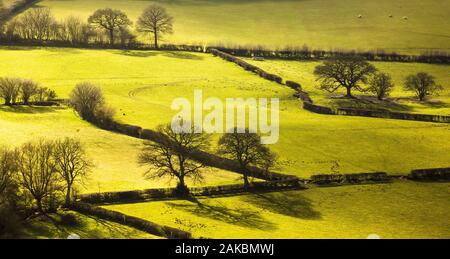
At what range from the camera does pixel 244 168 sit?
73.1m

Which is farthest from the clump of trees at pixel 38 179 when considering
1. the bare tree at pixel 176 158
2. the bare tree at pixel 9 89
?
the bare tree at pixel 9 89

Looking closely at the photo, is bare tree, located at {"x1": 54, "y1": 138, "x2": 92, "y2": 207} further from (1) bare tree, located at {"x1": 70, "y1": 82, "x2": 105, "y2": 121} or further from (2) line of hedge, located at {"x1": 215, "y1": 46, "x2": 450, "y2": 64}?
(2) line of hedge, located at {"x1": 215, "y1": 46, "x2": 450, "y2": 64}

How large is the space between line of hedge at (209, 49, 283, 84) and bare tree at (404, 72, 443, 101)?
64.6 ft

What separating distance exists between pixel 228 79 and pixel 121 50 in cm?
2934

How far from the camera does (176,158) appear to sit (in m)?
77.4

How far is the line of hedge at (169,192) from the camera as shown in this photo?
66562mm

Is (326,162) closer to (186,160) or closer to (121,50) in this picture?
(186,160)

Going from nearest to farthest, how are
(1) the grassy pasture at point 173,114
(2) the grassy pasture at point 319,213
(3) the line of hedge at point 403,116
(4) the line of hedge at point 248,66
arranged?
1. (2) the grassy pasture at point 319,213
2. (1) the grassy pasture at point 173,114
3. (3) the line of hedge at point 403,116
4. (4) the line of hedge at point 248,66

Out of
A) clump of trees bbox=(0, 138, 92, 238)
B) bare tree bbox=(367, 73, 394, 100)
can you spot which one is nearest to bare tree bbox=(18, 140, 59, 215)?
clump of trees bbox=(0, 138, 92, 238)

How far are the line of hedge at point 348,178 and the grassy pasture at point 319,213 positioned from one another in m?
1.53

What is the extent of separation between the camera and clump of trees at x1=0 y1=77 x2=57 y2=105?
3920 inches

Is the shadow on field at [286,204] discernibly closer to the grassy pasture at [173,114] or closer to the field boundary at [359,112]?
the grassy pasture at [173,114]

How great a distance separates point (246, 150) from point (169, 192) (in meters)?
9.32

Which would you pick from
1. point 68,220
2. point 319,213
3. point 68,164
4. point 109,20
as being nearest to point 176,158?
point 68,164
